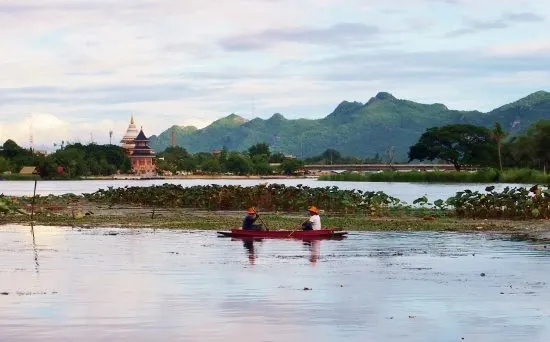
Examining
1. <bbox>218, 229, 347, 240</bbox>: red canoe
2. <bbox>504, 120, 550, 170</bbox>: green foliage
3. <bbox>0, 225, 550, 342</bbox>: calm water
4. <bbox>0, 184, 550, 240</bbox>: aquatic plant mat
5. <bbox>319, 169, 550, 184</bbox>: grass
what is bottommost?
<bbox>0, 225, 550, 342</bbox>: calm water

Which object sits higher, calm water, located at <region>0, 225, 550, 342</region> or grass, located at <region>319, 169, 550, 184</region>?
grass, located at <region>319, 169, 550, 184</region>

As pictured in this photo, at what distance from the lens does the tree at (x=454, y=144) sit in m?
172

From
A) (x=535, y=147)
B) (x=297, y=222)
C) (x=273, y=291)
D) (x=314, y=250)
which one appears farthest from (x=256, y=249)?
(x=535, y=147)

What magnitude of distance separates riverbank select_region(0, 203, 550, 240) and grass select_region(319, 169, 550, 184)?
183 feet

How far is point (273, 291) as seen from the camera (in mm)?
21562

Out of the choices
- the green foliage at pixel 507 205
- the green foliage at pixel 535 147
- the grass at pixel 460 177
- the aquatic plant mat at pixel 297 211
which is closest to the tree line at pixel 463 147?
the green foliage at pixel 535 147

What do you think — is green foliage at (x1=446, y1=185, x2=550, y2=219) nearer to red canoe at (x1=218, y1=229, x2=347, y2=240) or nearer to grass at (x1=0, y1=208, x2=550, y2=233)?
grass at (x1=0, y1=208, x2=550, y2=233)

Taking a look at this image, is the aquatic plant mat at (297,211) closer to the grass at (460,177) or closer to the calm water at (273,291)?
the calm water at (273,291)

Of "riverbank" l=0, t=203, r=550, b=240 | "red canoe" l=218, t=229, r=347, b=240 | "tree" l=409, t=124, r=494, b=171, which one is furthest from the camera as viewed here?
"tree" l=409, t=124, r=494, b=171

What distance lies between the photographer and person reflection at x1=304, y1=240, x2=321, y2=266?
1140 inches

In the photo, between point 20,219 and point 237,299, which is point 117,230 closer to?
point 20,219

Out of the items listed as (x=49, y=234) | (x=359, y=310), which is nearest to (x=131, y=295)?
(x=359, y=310)

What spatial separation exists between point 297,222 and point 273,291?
74.9ft

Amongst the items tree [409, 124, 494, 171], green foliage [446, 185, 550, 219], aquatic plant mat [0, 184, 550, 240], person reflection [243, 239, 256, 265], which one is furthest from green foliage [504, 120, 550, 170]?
person reflection [243, 239, 256, 265]
